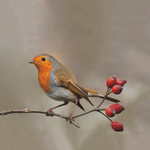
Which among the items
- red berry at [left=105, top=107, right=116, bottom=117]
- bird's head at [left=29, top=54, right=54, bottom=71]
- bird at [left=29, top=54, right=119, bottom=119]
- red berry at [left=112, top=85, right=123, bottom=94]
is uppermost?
bird's head at [left=29, top=54, right=54, bottom=71]

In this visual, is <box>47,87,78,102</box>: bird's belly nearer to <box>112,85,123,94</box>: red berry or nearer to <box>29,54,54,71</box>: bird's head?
<box>29,54,54,71</box>: bird's head

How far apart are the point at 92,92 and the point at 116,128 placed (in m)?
0.35

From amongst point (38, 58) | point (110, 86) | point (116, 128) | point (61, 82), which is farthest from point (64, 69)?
point (116, 128)

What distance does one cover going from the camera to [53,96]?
40.2 inches

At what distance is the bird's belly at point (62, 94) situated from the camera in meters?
1.03

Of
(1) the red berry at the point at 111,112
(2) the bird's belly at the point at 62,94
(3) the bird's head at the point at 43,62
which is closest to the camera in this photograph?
(1) the red berry at the point at 111,112

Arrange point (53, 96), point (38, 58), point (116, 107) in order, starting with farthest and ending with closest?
1. point (53, 96)
2. point (38, 58)
3. point (116, 107)

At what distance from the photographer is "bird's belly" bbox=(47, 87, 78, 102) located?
3.37 feet

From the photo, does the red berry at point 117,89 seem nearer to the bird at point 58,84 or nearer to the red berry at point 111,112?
the red berry at point 111,112

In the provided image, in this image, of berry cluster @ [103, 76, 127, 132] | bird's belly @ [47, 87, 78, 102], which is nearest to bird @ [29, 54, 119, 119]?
bird's belly @ [47, 87, 78, 102]

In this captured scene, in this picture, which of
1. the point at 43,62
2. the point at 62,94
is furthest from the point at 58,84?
the point at 43,62

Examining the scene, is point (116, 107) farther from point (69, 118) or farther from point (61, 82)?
point (61, 82)

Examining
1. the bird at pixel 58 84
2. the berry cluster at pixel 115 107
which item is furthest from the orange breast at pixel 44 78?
the berry cluster at pixel 115 107

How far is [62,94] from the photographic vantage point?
1037 mm
